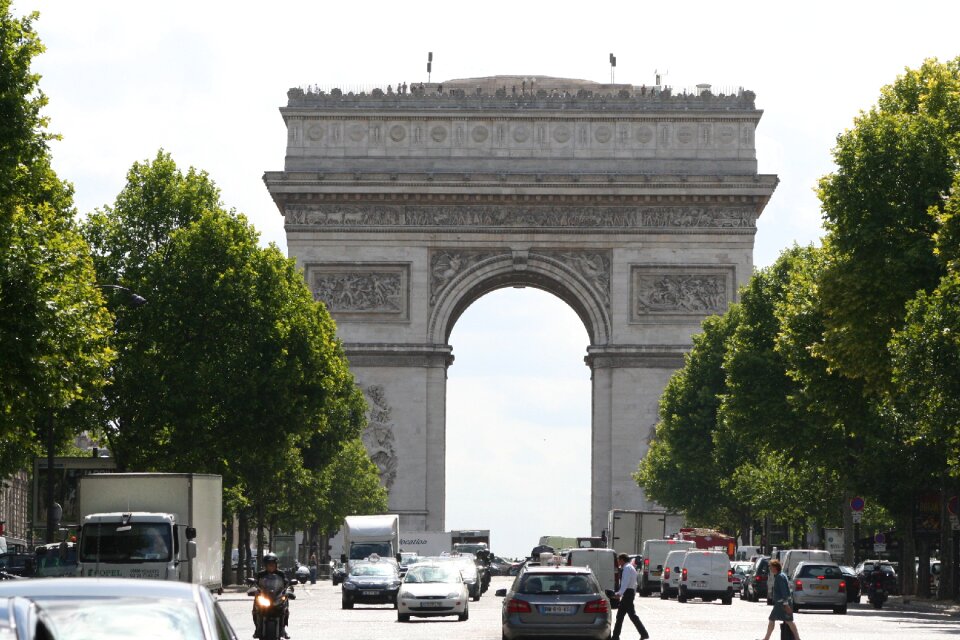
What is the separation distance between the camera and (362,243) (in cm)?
9244

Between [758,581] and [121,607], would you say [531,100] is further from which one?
[121,607]

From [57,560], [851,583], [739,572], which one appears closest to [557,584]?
[57,560]

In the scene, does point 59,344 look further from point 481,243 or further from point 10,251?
point 481,243

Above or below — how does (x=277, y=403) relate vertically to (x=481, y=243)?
below

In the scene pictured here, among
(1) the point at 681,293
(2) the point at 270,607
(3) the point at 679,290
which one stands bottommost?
(2) the point at 270,607

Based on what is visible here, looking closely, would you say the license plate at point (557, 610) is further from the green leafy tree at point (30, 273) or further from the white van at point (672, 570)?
the white van at point (672, 570)

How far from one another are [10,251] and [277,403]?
25.2m

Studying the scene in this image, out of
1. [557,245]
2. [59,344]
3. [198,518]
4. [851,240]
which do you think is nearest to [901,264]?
[851,240]

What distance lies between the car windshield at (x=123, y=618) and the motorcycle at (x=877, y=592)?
1870 inches

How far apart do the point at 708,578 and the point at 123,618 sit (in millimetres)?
50711

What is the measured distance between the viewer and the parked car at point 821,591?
51.2m

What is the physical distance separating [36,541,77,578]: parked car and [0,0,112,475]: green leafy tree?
6.52 metres

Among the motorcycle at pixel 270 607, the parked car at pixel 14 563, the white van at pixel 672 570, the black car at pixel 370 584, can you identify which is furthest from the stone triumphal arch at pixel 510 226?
the motorcycle at pixel 270 607

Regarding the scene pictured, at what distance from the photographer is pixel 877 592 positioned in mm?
56344
